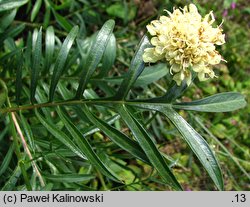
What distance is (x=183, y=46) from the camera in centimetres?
80

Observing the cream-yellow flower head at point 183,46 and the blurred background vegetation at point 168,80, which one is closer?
the cream-yellow flower head at point 183,46

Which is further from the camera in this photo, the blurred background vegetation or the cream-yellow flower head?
the blurred background vegetation

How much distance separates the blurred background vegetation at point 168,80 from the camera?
170 centimetres

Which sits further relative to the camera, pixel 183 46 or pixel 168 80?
pixel 168 80

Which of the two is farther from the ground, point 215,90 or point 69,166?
point 215,90

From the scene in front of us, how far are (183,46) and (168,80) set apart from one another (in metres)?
1.12

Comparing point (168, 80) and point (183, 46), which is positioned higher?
point (168, 80)

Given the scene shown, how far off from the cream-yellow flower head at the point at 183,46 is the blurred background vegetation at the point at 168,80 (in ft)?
2.56

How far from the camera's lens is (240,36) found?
238 centimetres

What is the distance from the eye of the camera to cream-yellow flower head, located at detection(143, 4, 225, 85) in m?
0.80

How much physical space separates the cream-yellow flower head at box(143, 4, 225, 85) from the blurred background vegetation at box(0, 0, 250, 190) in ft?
2.56

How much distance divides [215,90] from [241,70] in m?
0.30

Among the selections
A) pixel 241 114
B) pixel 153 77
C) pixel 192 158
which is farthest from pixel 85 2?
pixel 241 114
